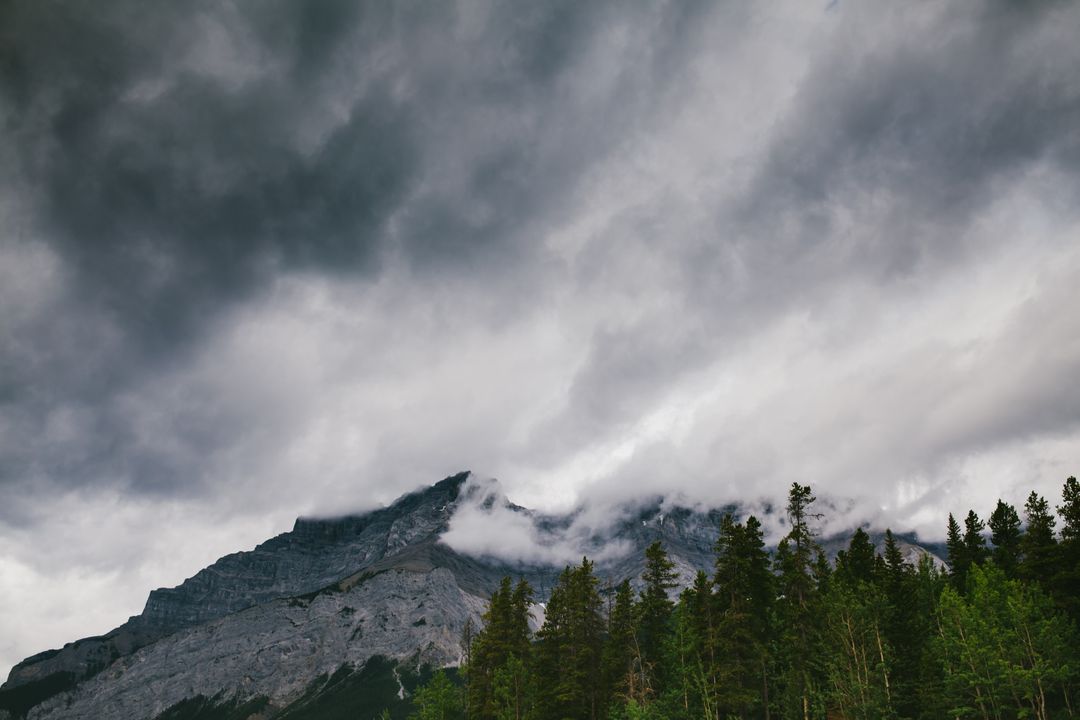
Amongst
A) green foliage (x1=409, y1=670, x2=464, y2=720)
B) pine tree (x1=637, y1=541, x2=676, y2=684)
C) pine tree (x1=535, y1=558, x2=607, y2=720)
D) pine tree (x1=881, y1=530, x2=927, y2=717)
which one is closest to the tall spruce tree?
pine tree (x1=535, y1=558, x2=607, y2=720)

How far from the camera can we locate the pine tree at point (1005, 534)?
60281 millimetres

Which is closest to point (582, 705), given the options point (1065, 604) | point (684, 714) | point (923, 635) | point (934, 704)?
point (684, 714)

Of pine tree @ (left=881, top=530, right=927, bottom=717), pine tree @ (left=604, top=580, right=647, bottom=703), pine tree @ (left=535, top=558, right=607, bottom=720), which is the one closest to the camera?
pine tree @ (left=604, top=580, right=647, bottom=703)

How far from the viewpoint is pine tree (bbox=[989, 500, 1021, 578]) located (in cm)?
6028

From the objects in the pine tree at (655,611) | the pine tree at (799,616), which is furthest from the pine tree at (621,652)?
the pine tree at (799,616)

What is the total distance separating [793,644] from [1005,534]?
117 ft

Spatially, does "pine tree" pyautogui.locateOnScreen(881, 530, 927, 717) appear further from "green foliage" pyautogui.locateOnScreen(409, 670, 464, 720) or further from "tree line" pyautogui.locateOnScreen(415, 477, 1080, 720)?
"green foliage" pyautogui.locateOnScreen(409, 670, 464, 720)

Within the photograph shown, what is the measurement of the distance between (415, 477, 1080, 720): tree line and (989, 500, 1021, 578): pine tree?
9.21m

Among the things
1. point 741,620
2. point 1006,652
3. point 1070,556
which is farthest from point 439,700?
point 1070,556

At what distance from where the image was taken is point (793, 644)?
42562mm

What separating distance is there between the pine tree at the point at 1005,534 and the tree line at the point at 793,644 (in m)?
9.21

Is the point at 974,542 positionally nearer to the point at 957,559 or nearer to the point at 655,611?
the point at 957,559

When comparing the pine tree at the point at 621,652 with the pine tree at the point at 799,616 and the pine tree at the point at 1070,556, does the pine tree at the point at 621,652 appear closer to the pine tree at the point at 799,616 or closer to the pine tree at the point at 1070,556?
the pine tree at the point at 799,616

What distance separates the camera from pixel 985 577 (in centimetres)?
4712
